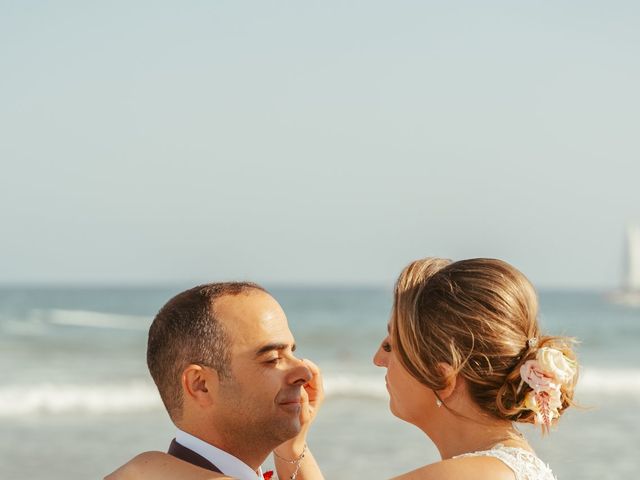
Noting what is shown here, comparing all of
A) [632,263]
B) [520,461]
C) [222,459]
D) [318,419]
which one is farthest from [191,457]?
[632,263]

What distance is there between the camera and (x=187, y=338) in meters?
3.04

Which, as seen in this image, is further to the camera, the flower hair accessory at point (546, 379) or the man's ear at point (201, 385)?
the flower hair accessory at point (546, 379)

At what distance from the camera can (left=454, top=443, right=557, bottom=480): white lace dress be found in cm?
314

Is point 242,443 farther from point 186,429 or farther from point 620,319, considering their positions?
point 620,319

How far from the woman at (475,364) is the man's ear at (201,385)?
0.38m

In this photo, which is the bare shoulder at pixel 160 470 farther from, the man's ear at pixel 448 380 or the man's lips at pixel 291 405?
the man's ear at pixel 448 380

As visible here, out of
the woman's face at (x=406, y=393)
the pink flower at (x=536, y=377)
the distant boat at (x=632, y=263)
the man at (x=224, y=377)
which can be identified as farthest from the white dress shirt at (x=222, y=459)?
the distant boat at (x=632, y=263)

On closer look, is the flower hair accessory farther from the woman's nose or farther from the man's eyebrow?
the man's eyebrow

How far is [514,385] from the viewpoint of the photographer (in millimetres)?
3264

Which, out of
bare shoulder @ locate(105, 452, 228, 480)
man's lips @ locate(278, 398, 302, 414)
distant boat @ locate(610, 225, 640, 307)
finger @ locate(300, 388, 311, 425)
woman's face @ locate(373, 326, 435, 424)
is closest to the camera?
bare shoulder @ locate(105, 452, 228, 480)

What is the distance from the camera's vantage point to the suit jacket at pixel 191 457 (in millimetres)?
2990

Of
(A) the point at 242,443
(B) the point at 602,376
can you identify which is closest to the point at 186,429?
(A) the point at 242,443

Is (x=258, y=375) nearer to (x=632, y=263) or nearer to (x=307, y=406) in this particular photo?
(x=307, y=406)

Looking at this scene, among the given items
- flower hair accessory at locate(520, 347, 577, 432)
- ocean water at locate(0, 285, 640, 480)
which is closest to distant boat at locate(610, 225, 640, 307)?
ocean water at locate(0, 285, 640, 480)
